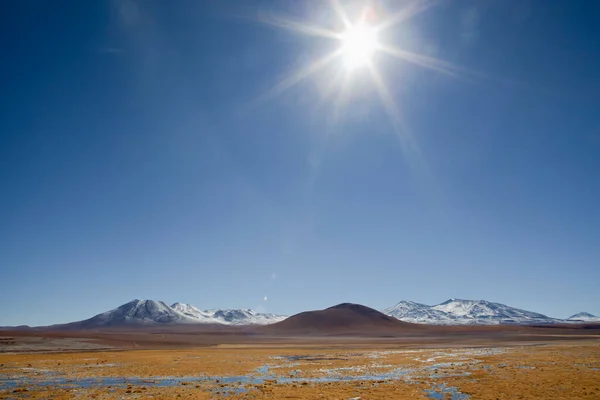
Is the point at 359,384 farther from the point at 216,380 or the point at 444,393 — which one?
the point at 216,380

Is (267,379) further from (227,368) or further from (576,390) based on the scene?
(576,390)

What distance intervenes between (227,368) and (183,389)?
543 inches

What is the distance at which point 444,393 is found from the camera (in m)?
24.2

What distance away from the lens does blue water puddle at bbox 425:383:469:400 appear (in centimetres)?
2298

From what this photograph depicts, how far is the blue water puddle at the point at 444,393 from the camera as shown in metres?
23.0

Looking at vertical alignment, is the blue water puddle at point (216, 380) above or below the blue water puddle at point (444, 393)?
above

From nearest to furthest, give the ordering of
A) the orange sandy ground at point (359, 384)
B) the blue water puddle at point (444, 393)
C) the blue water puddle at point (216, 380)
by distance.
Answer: the blue water puddle at point (444, 393) < the orange sandy ground at point (359, 384) < the blue water puddle at point (216, 380)

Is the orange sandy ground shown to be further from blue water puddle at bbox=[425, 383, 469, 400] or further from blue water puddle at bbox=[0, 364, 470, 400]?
blue water puddle at bbox=[425, 383, 469, 400]

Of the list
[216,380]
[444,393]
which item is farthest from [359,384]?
→ [216,380]

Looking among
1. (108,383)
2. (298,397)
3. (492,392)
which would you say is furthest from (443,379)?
(108,383)

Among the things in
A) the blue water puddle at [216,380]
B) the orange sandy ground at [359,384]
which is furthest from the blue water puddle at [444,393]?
the orange sandy ground at [359,384]

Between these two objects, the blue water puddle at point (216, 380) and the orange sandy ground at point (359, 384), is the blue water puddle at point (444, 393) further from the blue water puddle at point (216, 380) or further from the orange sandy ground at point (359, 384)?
the orange sandy ground at point (359, 384)

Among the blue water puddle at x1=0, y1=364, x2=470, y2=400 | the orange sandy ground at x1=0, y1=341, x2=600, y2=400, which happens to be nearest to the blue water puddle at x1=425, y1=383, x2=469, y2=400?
the blue water puddle at x1=0, y1=364, x2=470, y2=400

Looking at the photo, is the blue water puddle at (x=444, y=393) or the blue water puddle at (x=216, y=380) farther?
the blue water puddle at (x=216, y=380)
